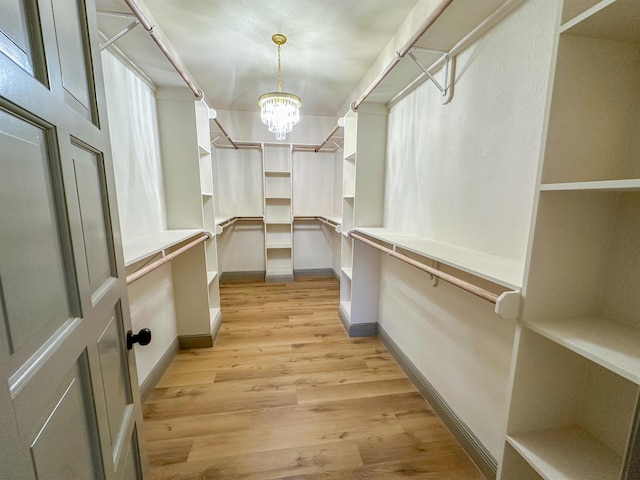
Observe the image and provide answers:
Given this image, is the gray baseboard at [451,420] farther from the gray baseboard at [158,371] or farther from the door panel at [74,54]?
the door panel at [74,54]

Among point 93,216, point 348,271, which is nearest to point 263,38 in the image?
point 93,216

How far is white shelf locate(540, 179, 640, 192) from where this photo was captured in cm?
55

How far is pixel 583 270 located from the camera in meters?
0.81

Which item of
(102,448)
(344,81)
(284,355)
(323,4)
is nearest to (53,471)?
(102,448)

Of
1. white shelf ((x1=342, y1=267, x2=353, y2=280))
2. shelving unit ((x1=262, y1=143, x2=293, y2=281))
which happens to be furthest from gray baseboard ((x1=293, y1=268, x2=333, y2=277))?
white shelf ((x1=342, y1=267, x2=353, y2=280))

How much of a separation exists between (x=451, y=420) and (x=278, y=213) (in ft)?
10.8

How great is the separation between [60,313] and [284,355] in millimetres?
1948

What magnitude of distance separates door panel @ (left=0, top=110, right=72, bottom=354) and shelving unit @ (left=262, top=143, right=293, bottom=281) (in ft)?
11.5

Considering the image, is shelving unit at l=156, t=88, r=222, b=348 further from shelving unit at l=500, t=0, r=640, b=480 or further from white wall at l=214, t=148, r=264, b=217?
shelving unit at l=500, t=0, r=640, b=480

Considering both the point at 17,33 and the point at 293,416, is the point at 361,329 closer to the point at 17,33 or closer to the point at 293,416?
the point at 293,416

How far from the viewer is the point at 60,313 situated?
494mm

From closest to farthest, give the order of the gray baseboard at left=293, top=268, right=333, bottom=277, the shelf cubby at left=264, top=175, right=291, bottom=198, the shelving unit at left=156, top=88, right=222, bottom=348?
the shelving unit at left=156, top=88, right=222, bottom=348 < the shelf cubby at left=264, top=175, right=291, bottom=198 < the gray baseboard at left=293, top=268, right=333, bottom=277

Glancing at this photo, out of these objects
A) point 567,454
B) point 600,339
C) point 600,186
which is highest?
point 600,186

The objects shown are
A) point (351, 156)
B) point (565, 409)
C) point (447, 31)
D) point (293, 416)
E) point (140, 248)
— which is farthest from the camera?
point (351, 156)
